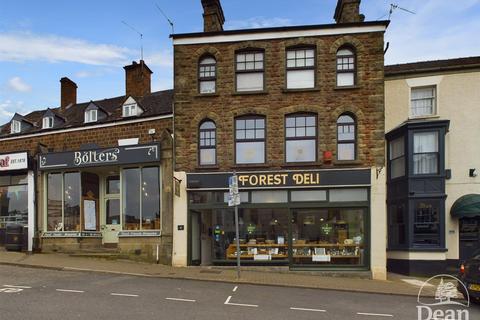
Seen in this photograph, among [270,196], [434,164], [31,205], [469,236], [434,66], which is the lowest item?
[469,236]

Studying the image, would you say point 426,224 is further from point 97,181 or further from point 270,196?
point 97,181

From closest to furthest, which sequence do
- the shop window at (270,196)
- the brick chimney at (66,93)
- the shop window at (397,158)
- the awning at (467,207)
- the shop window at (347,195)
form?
the shop window at (347,195), the shop window at (270,196), the awning at (467,207), the shop window at (397,158), the brick chimney at (66,93)

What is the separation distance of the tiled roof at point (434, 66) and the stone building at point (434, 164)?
4 centimetres

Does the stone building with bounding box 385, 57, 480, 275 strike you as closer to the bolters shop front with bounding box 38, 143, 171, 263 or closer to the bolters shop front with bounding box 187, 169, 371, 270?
the bolters shop front with bounding box 187, 169, 371, 270

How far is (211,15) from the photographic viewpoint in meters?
18.0

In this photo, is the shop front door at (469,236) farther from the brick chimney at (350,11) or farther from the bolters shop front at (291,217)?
the brick chimney at (350,11)

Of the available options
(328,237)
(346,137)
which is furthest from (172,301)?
(346,137)

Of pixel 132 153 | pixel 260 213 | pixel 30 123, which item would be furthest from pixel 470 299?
pixel 30 123

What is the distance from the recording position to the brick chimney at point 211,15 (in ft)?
59.0

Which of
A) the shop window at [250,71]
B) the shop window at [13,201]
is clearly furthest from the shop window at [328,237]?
the shop window at [13,201]

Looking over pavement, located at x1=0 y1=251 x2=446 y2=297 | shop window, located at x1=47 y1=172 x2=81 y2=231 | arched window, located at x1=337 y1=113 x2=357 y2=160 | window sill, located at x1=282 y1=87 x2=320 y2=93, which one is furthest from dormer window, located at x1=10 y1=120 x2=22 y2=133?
arched window, located at x1=337 y1=113 x2=357 y2=160

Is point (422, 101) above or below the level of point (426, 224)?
above

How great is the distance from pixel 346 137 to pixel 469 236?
675cm

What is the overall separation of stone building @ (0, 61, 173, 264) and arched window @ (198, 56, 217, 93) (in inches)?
76.3
